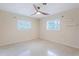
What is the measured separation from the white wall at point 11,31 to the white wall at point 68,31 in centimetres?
65

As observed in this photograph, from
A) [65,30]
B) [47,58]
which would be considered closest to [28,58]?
[47,58]

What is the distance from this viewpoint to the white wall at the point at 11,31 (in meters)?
4.41

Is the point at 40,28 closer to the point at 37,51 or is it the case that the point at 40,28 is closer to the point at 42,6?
the point at 37,51

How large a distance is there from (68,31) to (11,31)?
302cm

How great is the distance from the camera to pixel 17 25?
498 centimetres

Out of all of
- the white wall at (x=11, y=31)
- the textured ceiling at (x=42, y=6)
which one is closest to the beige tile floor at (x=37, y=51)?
the white wall at (x=11, y=31)

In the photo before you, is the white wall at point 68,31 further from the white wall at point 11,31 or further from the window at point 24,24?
the window at point 24,24

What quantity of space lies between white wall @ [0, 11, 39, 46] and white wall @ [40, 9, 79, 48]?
65cm

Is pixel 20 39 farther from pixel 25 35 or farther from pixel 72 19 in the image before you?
pixel 72 19

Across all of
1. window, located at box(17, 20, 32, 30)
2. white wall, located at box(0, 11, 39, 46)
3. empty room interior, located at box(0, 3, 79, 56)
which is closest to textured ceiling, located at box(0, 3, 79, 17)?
empty room interior, located at box(0, 3, 79, 56)

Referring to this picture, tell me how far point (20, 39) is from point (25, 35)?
1.25ft

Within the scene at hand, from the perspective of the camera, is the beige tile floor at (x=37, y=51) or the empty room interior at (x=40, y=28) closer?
the beige tile floor at (x=37, y=51)

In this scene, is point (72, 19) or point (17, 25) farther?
point (17, 25)

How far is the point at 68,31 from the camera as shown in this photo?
4461 millimetres
